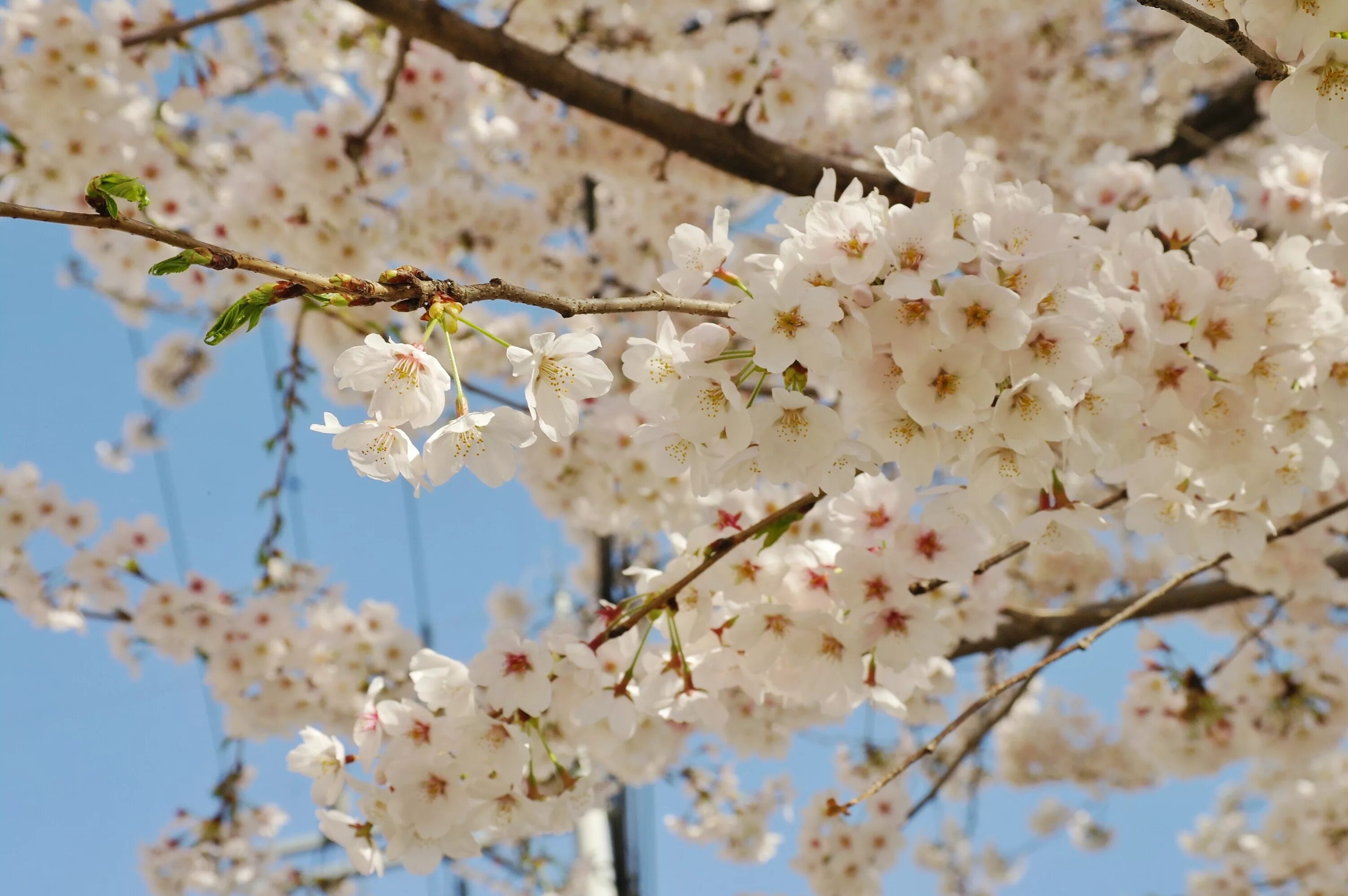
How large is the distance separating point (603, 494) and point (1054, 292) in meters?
2.43

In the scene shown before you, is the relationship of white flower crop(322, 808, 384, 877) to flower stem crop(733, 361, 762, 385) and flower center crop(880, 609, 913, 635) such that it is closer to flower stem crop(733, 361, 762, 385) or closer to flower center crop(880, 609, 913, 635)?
flower center crop(880, 609, 913, 635)

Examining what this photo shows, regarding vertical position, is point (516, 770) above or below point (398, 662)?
below

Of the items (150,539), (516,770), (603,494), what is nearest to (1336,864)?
(603,494)

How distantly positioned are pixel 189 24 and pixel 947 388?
109 inches

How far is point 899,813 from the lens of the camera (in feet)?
10.5

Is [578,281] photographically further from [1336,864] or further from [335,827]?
[1336,864]

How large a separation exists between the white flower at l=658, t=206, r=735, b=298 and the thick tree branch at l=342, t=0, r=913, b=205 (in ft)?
4.13

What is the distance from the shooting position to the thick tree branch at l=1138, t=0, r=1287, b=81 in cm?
82

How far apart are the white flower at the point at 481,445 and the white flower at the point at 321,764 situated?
0.80 meters

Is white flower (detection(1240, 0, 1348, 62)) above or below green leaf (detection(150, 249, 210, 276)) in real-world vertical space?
above

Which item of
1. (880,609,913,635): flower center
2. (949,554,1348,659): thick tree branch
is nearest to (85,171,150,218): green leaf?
(880,609,913,635): flower center

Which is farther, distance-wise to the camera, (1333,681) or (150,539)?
(150,539)

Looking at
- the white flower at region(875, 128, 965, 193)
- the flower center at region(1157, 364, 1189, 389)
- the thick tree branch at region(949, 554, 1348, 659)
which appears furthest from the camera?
the thick tree branch at region(949, 554, 1348, 659)

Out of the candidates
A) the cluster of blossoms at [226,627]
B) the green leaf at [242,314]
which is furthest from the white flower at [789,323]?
the cluster of blossoms at [226,627]
